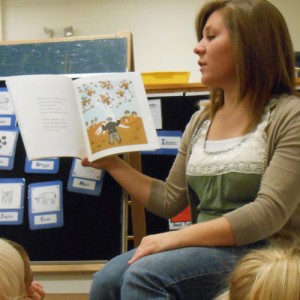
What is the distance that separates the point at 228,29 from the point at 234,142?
28 centimetres

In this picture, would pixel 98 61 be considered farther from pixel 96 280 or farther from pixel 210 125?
pixel 96 280

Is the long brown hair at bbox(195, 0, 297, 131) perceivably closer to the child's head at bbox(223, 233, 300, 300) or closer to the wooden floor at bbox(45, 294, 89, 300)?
the child's head at bbox(223, 233, 300, 300)

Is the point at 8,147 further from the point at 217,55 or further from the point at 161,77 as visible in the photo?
the point at 161,77

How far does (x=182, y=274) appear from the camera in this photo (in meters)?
0.88

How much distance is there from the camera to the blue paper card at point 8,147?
1447mm

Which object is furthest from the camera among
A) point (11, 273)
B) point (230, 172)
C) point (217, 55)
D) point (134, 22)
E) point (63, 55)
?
point (134, 22)

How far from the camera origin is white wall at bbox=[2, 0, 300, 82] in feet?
12.9

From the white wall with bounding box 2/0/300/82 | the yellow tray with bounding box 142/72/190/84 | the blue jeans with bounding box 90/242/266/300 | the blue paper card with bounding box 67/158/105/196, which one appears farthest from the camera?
the white wall with bounding box 2/0/300/82

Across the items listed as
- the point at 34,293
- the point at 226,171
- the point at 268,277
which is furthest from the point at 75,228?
the point at 268,277

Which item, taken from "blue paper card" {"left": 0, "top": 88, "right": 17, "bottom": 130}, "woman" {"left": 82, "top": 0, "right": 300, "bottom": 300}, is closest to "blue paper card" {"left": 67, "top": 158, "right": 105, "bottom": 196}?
"woman" {"left": 82, "top": 0, "right": 300, "bottom": 300}

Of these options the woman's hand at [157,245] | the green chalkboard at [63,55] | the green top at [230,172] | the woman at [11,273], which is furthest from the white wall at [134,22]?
the woman at [11,273]

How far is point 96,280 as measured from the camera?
104cm

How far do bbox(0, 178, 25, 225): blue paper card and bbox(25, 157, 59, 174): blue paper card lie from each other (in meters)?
0.05

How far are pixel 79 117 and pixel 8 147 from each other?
326mm
